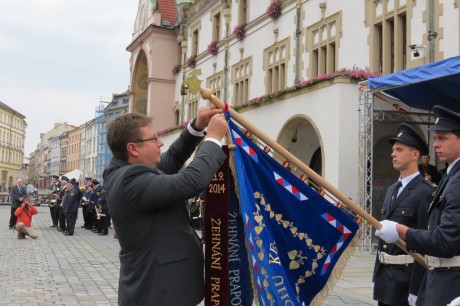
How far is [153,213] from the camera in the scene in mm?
3004

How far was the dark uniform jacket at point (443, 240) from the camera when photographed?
3.00 m

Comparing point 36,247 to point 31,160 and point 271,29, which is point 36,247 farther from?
point 31,160

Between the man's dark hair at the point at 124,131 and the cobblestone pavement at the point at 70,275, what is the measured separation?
486 cm

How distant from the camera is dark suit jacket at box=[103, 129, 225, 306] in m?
2.90

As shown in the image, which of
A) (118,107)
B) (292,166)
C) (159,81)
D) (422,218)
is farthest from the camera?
(118,107)

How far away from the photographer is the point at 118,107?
235 ft

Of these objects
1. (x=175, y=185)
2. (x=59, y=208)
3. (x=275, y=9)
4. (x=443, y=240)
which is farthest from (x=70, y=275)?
(x=275, y=9)

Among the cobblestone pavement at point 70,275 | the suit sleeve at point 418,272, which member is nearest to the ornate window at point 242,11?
the cobblestone pavement at point 70,275

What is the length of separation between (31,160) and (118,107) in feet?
395

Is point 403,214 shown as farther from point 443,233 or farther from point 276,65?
point 276,65

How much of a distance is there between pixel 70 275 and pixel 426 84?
26.8 feet

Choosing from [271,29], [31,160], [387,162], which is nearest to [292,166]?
[387,162]

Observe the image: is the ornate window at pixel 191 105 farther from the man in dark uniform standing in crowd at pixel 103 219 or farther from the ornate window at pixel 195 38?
the man in dark uniform standing in crowd at pixel 103 219

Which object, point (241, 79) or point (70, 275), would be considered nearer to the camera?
point (70, 275)
